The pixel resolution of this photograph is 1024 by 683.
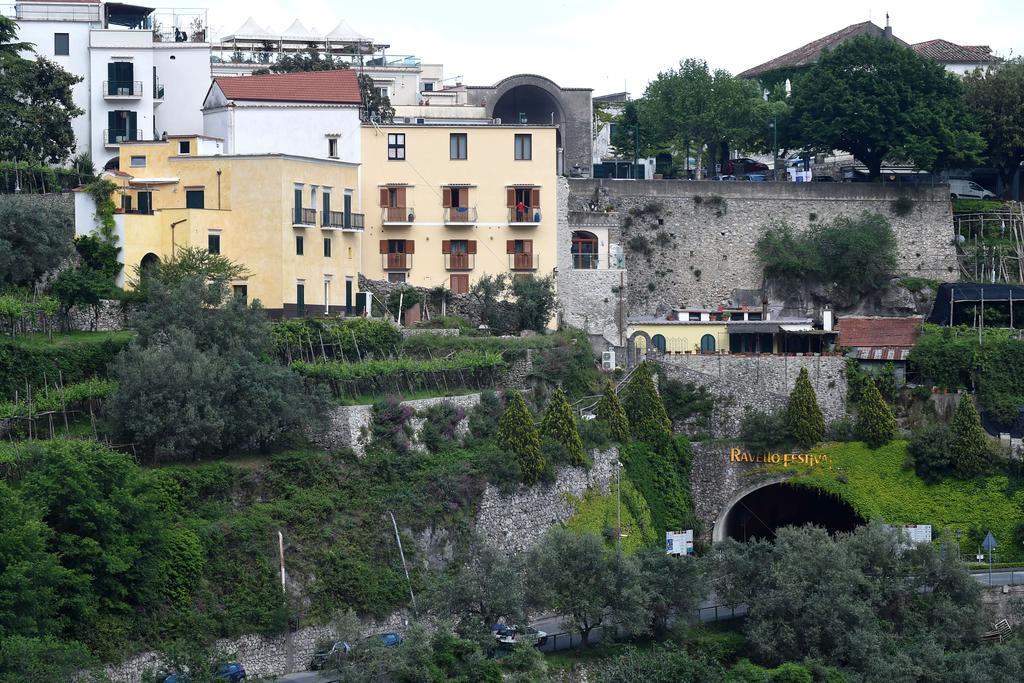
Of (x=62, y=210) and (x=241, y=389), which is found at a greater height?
(x=62, y=210)

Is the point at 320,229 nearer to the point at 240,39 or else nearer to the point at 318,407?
the point at 318,407

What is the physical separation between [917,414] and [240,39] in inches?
1412

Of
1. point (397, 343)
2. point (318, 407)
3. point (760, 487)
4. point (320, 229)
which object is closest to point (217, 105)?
point (320, 229)

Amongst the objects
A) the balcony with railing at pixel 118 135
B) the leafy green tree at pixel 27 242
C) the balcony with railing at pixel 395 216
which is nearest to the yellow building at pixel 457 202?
the balcony with railing at pixel 395 216

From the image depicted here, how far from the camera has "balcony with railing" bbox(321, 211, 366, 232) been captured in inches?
2667

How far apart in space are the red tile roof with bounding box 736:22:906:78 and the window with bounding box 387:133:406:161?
27.5 m

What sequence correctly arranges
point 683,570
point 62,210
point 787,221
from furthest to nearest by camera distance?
point 787,221 < point 62,210 < point 683,570

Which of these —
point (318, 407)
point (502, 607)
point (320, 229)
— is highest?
point (320, 229)

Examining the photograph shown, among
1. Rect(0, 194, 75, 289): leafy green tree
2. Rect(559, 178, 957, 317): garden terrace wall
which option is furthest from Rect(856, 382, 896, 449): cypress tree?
Rect(0, 194, 75, 289): leafy green tree

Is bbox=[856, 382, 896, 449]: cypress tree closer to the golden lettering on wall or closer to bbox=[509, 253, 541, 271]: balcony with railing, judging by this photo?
the golden lettering on wall

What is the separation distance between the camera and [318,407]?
5831 cm

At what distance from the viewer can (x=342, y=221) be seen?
6875cm

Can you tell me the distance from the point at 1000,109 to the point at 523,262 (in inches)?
876

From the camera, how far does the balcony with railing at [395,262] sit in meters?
71.8
